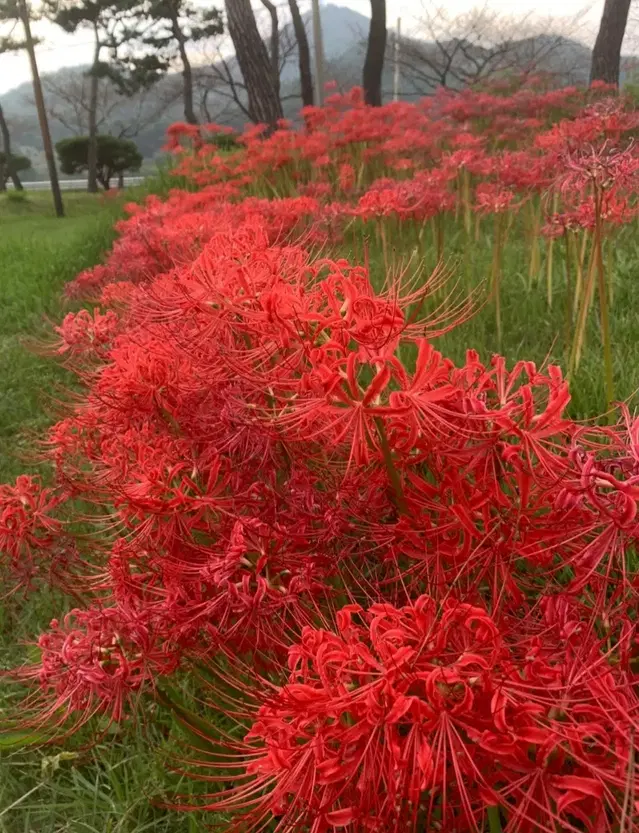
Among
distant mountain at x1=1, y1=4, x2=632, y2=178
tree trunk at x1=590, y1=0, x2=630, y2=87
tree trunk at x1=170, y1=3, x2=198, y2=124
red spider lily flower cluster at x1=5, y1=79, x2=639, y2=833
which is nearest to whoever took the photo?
red spider lily flower cluster at x1=5, y1=79, x2=639, y2=833

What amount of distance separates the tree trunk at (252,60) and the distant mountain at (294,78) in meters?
1.59

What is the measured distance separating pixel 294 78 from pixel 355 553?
66.3ft

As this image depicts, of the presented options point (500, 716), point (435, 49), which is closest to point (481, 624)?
point (500, 716)

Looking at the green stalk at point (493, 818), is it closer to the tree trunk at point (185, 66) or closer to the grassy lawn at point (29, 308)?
the grassy lawn at point (29, 308)

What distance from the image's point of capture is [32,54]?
10.8 metres

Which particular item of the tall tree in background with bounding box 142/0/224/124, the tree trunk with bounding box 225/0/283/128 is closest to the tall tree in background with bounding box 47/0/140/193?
the tall tree in background with bounding box 142/0/224/124

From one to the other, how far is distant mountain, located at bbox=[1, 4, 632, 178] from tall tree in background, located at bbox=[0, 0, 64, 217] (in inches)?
67.4

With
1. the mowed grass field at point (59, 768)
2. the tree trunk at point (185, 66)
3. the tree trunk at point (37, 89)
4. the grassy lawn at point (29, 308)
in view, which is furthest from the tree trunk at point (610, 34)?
the tree trunk at point (185, 66)

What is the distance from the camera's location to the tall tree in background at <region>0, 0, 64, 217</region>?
10648 millimetres

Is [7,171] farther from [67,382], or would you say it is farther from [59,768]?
[59,768]

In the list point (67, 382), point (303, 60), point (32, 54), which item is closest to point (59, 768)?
point (67, 382)

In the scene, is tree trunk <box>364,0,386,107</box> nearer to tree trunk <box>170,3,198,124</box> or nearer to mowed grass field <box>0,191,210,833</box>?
tree trunk <box>170,3,198,124</box>

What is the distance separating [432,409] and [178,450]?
51 centimetres

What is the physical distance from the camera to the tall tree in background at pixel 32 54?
10.6 m
